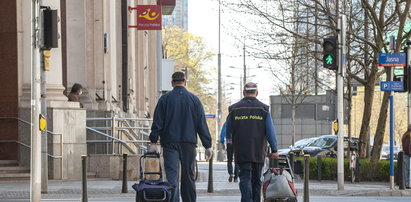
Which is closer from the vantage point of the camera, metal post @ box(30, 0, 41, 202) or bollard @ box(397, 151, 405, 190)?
metal post @ box(30, 0, 41, 202)

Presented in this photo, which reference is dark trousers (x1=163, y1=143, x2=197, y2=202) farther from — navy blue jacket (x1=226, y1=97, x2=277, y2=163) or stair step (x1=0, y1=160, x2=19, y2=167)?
stair step (x1=0, y1=160, x2=19, y2=167)

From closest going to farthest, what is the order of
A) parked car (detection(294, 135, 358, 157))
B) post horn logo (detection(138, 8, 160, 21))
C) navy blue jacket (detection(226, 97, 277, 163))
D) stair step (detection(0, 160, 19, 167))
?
1. navy blue jacket (detection(226, 97, 277, 163))
2. stair step (detection(0, 160, 19, 167))
3. post horn logo (detection(138, 8, 160, 21))
4. parked car (detection(294, 135, 358, 157))

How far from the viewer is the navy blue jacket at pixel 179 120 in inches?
492

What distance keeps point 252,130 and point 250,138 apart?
0.11m

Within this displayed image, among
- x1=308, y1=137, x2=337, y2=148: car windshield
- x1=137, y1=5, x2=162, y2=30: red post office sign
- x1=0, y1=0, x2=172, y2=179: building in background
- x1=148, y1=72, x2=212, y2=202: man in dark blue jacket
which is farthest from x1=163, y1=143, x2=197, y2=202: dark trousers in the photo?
x1=308, y1=137, x2=337, y2=148: car windshield

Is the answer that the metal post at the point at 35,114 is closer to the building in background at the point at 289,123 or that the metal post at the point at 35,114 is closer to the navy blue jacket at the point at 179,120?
the navy blue jacket at the point at 179,120

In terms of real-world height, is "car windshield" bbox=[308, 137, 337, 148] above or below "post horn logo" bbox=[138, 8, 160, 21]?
below

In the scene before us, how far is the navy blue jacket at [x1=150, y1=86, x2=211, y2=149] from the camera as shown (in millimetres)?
12484

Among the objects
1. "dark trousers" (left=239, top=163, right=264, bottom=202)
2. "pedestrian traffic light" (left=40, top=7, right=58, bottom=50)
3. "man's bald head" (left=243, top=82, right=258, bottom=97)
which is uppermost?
"pedestrian traffic light" (left=40, top=7, right=58, bottom=50)

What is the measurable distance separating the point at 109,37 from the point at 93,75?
256 cm

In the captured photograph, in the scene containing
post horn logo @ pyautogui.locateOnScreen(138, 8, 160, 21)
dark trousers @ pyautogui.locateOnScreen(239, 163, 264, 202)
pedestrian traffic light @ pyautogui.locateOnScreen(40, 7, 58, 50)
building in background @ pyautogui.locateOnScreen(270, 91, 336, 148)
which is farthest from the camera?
building in background @ pyautogui.locateOnScreen(270, 91, 336, 148)

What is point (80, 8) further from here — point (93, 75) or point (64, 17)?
point (93, 75)

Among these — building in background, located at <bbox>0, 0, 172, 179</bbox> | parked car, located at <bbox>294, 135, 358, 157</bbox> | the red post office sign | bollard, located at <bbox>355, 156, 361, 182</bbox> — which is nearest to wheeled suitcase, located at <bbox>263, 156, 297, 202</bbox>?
building in background, located at <bbox>0, 0, 172, 179</bbox>

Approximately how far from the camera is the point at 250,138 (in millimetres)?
13508
